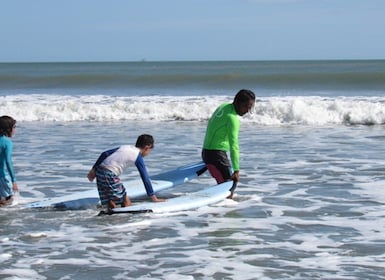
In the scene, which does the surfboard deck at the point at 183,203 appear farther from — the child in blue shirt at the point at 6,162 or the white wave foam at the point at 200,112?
the white wave foam at the point at 200,112

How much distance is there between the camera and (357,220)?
24.9 ft

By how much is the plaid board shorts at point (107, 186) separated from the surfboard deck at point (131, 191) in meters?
0.59

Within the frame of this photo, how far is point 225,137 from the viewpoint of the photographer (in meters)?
8.56

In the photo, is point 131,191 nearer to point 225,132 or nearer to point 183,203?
point 183,203

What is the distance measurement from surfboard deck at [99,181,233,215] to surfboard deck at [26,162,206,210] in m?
0.61

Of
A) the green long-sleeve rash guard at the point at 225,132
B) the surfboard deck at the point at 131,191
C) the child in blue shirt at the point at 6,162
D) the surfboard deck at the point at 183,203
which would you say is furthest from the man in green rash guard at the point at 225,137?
the child in blue shirt at the point at 6,162

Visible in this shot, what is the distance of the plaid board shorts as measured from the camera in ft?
25.8

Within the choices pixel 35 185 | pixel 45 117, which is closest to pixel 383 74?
pixel 45 117

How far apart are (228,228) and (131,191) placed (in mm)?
2124

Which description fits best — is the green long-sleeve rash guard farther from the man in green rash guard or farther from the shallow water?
the shallow water

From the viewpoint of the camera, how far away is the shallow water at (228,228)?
19.5 feet

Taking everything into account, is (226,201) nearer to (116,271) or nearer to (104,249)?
A: (104,249)

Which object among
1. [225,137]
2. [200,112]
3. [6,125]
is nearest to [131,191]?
[225,137]

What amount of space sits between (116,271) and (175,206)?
228cm
